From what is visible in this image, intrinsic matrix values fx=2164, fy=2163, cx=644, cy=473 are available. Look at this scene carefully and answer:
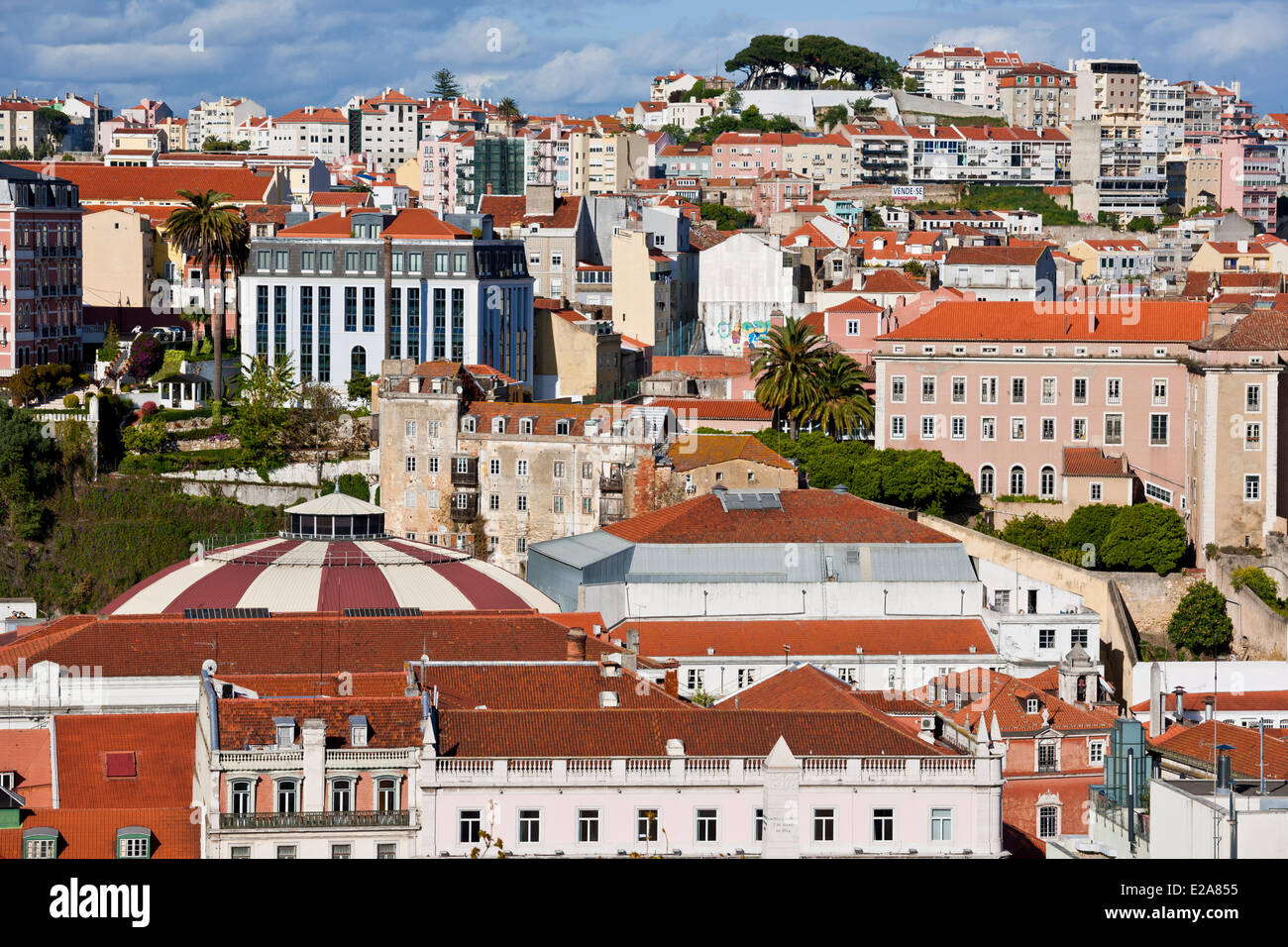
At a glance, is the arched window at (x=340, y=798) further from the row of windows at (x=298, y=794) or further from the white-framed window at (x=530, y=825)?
the white-framed window at (x=530, y=825)

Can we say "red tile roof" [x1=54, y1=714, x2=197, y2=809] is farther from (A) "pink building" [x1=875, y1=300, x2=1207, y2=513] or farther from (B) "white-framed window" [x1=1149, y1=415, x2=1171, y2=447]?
(B) "white-framed window" [x1=1149, y1=415, x2=1171, y2=447]

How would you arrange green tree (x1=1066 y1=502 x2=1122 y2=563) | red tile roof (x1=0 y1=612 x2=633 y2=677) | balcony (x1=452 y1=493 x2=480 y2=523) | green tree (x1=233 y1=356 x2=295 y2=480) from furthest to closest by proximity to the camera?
green tree (x1=233 y1=356 x2=295 y2=480) → balcony (x1=452 y1=493 x2=480 y2=523) → green tree (x1=1066 y1=502 x2=1122 y2=563) → red tile roof (x1=0 y1=612 x2=633 y2=677)

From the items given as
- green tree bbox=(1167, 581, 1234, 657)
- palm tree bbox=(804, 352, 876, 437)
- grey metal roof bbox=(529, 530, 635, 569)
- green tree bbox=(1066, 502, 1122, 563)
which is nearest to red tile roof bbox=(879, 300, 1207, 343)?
palm tree bbox=(804, 352, 876, 437)

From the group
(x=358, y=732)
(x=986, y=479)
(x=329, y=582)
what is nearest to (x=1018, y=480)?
(x=986, y=479)

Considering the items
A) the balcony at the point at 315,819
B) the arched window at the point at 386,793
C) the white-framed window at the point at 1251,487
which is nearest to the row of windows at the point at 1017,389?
the white-framed window at the point at 1251,487
